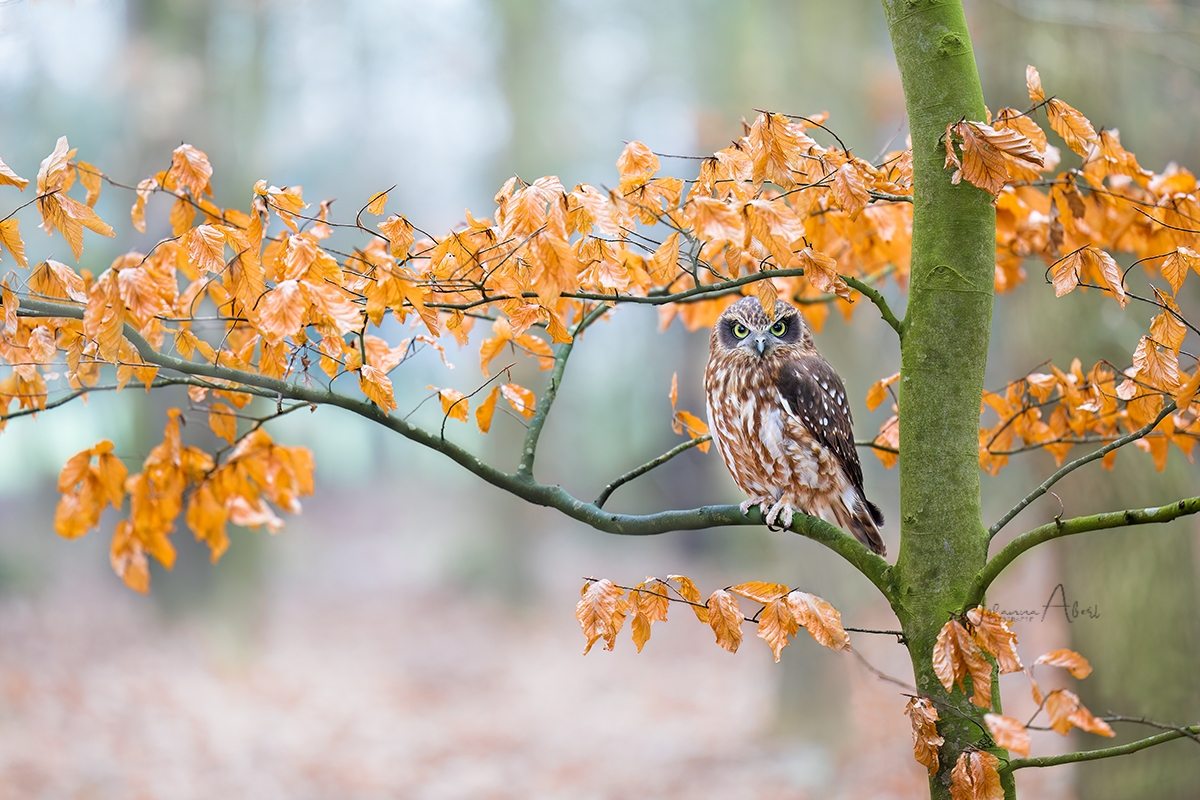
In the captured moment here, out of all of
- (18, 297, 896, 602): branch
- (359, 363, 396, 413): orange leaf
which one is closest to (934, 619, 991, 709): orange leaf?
(18, 297, 896, 602): branch

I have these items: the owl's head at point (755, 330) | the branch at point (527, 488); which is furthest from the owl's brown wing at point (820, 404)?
the branch at point (527, 488)

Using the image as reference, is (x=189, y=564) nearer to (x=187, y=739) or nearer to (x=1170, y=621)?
(x=187, y=739)

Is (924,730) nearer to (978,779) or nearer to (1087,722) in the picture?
(978,779)

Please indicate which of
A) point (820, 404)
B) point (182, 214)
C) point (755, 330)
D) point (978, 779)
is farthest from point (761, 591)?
point (182, 214)

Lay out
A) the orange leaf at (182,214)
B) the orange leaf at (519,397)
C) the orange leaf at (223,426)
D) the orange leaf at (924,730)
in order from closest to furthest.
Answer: the orange leaf at (924,730) < the orange leaf at (182,214) < the orange leaf at (519,397) < the orange leaf at (223,426)

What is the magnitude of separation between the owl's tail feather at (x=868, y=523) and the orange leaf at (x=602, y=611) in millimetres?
1609

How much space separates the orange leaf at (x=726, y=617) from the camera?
183 centimetres

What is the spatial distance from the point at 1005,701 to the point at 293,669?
6.68 metres

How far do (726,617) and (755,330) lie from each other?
1.51 meters

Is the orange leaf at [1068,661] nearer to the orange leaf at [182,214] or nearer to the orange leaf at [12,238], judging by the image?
the orange leaf at [182,214]

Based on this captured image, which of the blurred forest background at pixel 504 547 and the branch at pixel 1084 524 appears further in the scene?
the blurred forest background at pixel 504 547

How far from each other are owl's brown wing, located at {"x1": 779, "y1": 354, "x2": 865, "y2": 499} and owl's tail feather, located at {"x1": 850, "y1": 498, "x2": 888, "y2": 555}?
0.70 ft

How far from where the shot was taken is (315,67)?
12805 millimetres

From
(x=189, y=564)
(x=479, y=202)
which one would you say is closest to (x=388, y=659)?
(x=189, y=564)
